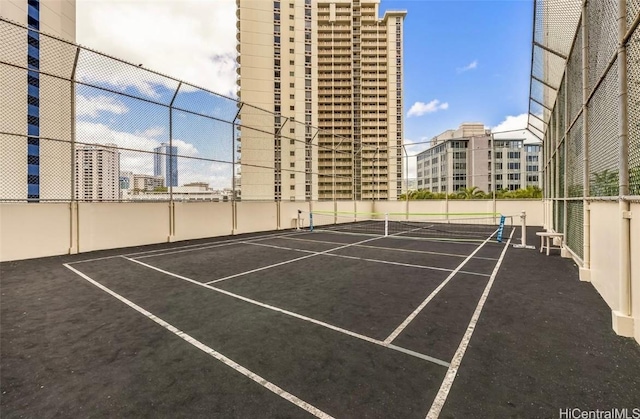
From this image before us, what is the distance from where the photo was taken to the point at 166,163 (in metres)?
10.1

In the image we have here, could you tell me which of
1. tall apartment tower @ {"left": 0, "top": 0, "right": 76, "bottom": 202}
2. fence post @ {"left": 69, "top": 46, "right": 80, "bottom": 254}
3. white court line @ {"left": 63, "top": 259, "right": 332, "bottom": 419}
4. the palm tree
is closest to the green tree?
white court line @ {"left": 63, "top": 259, "right": 332, "bottom": 419}

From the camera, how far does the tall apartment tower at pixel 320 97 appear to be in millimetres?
15383

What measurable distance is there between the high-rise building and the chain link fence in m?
11.7

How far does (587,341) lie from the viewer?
299cm

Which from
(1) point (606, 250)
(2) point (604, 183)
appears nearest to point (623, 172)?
(1) point (606, 250)

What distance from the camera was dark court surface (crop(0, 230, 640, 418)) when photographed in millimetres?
2039

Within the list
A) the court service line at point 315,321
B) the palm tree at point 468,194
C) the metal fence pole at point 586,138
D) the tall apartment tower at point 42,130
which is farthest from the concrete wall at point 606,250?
the palm tree at point 468,194

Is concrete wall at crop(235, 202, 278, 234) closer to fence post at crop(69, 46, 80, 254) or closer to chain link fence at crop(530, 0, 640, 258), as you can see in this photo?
fence post at crop(69, 46, 80, 254)

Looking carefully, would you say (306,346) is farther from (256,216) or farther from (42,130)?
(42,130)

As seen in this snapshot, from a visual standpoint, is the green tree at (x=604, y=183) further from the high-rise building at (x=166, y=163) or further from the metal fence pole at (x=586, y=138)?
the high-rise building at (x=166, y=163)

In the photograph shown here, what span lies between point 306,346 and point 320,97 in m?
83.5

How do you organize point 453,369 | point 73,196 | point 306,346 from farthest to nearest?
point 73,196, point 306,346, point 453,369

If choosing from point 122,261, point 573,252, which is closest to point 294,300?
point 122,261

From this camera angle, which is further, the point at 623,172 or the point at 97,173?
the point at 97,173
